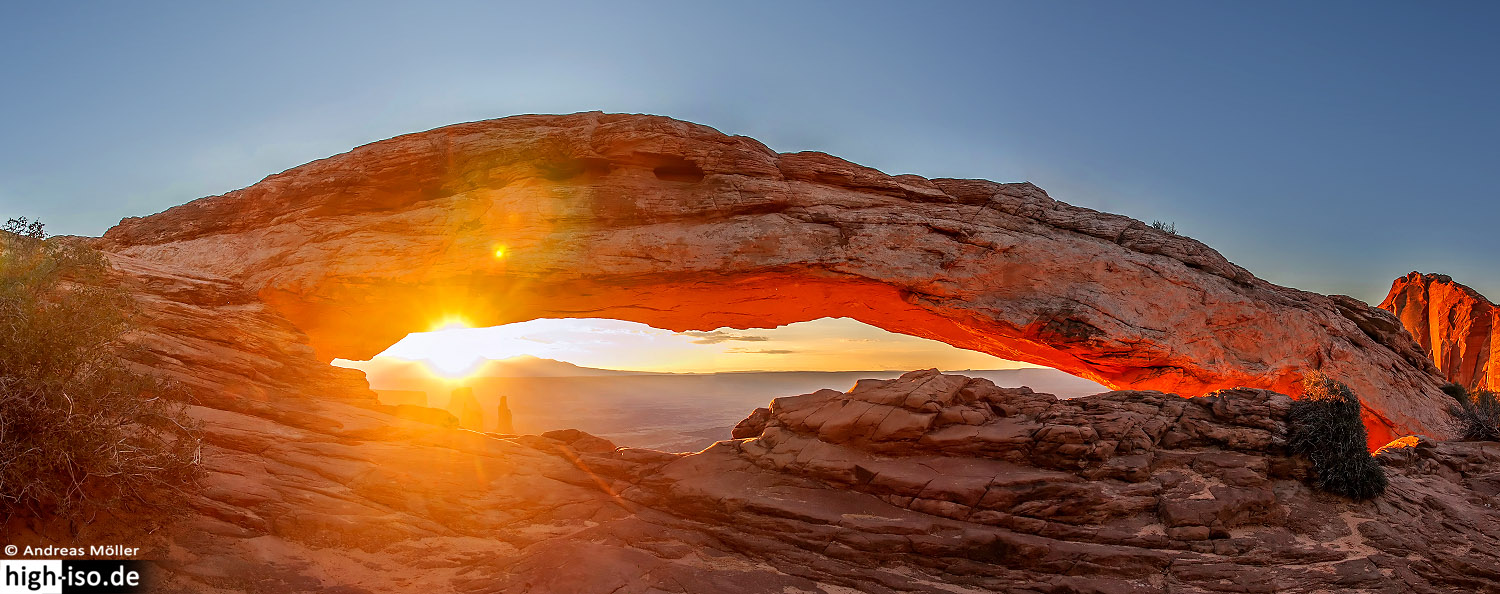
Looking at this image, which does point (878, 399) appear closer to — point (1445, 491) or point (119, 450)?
point (1445, 491)

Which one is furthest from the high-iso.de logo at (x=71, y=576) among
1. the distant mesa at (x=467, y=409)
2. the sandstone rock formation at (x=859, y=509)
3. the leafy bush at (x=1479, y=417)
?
the distant mesa at (x=467, y=409)

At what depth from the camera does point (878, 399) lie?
14820 mm

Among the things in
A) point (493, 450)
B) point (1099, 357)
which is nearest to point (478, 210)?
point (493, 450)

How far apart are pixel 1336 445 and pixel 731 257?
14.6 meters

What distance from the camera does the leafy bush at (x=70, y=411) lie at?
27.7 ft

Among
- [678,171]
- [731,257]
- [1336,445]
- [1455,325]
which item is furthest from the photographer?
[1455,325]

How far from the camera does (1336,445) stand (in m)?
12.9

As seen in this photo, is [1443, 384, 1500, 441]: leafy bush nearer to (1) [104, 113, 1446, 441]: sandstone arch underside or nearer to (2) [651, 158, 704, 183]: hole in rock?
(1) [104, 113, 1446, 441]: sandstone arch underside

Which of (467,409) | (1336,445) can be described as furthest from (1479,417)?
(467,409)

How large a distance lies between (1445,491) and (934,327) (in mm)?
12287

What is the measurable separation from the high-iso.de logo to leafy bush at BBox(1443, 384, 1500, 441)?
28492mm

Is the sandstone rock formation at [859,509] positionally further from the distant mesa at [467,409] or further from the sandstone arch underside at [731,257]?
the distant mesa at [467,409]

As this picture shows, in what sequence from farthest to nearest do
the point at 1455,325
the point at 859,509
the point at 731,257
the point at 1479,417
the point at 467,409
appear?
the point at 467,409, the point at 1455,325, the point at 731,257, the point at 1479,417, the point at 859,509

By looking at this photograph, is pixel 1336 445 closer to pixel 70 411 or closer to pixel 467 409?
pixel 70 411
